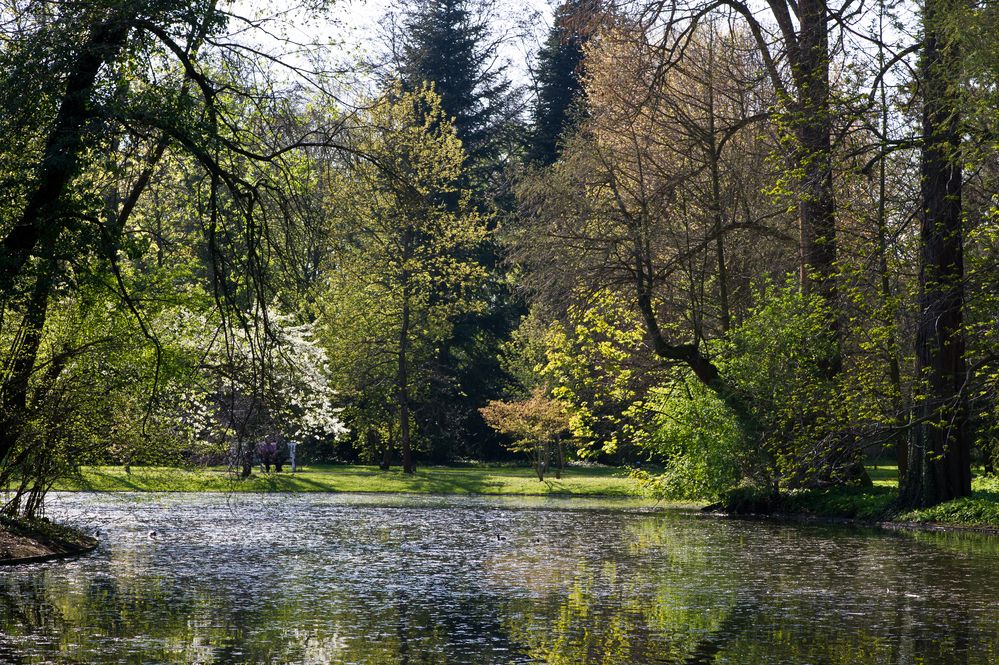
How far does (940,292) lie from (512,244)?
1680cm

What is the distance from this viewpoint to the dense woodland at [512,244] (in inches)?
511

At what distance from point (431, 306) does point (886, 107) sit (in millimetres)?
32276

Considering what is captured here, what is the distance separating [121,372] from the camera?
18.4 metres

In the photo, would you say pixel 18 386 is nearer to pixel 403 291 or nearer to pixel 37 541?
pixel 37 541

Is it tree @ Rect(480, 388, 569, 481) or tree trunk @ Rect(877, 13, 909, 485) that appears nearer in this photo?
tree trunk @ Rect(877, 13, 909, 485)

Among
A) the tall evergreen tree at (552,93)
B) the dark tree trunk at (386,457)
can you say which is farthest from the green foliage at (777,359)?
the tall evergreen tree at (552,93)

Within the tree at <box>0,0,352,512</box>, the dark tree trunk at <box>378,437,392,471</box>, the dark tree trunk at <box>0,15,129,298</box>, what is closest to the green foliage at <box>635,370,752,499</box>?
the tree at <box>0,0,352,512</box>

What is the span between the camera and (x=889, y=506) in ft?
86.2

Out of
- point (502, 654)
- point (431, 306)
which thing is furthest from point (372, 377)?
point (502, 654)

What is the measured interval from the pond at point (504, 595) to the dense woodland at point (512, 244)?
72.3 inches

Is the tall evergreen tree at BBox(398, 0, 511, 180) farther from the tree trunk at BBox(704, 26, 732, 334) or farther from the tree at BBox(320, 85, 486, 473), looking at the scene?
the tree trunk at BBox(704, 26, 732, 334)

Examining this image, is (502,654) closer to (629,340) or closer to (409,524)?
(409,524)

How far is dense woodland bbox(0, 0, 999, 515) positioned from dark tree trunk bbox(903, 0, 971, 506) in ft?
0.32

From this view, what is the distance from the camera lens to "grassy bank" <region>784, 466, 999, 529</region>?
23688mm
